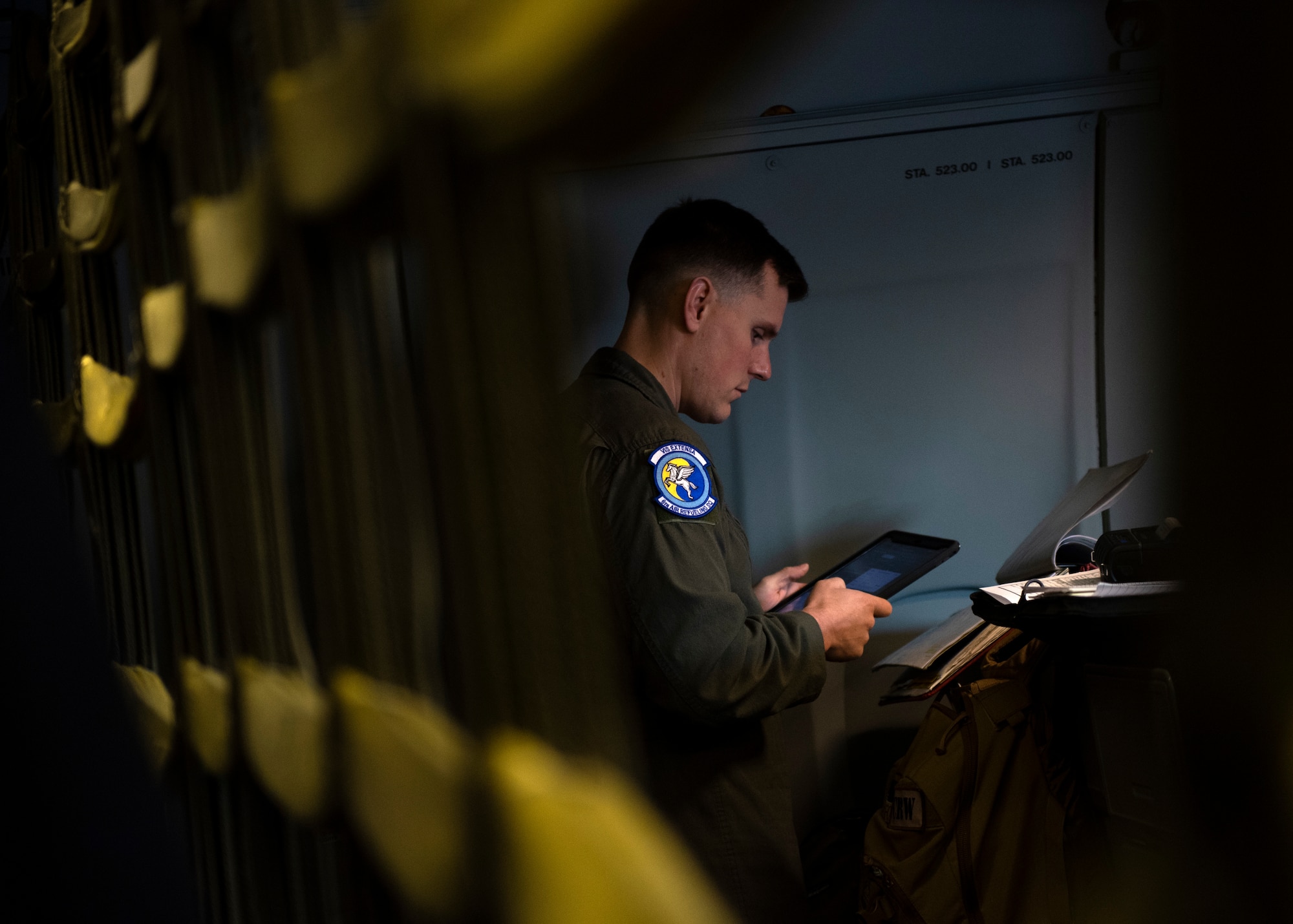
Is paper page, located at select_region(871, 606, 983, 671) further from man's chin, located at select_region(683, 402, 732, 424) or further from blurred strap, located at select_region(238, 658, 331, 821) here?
blurred strap, located at select_region(238, 658, 331, 821)

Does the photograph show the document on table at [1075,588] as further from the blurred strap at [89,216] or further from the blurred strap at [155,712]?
the blurred strap at [89,216]

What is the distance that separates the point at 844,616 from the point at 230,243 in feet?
3.20

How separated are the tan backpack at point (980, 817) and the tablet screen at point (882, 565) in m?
0.23

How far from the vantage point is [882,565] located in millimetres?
1621

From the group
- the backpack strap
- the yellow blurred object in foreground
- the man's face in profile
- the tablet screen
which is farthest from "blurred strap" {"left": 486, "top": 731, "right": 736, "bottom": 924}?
the backpack strap

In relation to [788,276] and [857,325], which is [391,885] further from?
[857,325]

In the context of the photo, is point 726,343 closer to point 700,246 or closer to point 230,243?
point 700,246

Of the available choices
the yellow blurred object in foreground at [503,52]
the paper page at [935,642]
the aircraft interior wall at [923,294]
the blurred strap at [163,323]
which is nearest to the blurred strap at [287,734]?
the blurred strap at [163,323]

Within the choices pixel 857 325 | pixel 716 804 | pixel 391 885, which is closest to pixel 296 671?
pixel 391 885

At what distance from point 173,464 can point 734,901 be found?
799mm

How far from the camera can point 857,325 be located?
7.04ft

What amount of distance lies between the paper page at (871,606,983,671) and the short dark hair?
645 mm

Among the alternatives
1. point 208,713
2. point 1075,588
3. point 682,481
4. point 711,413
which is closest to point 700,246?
point 711,413

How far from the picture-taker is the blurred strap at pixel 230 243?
52cm
